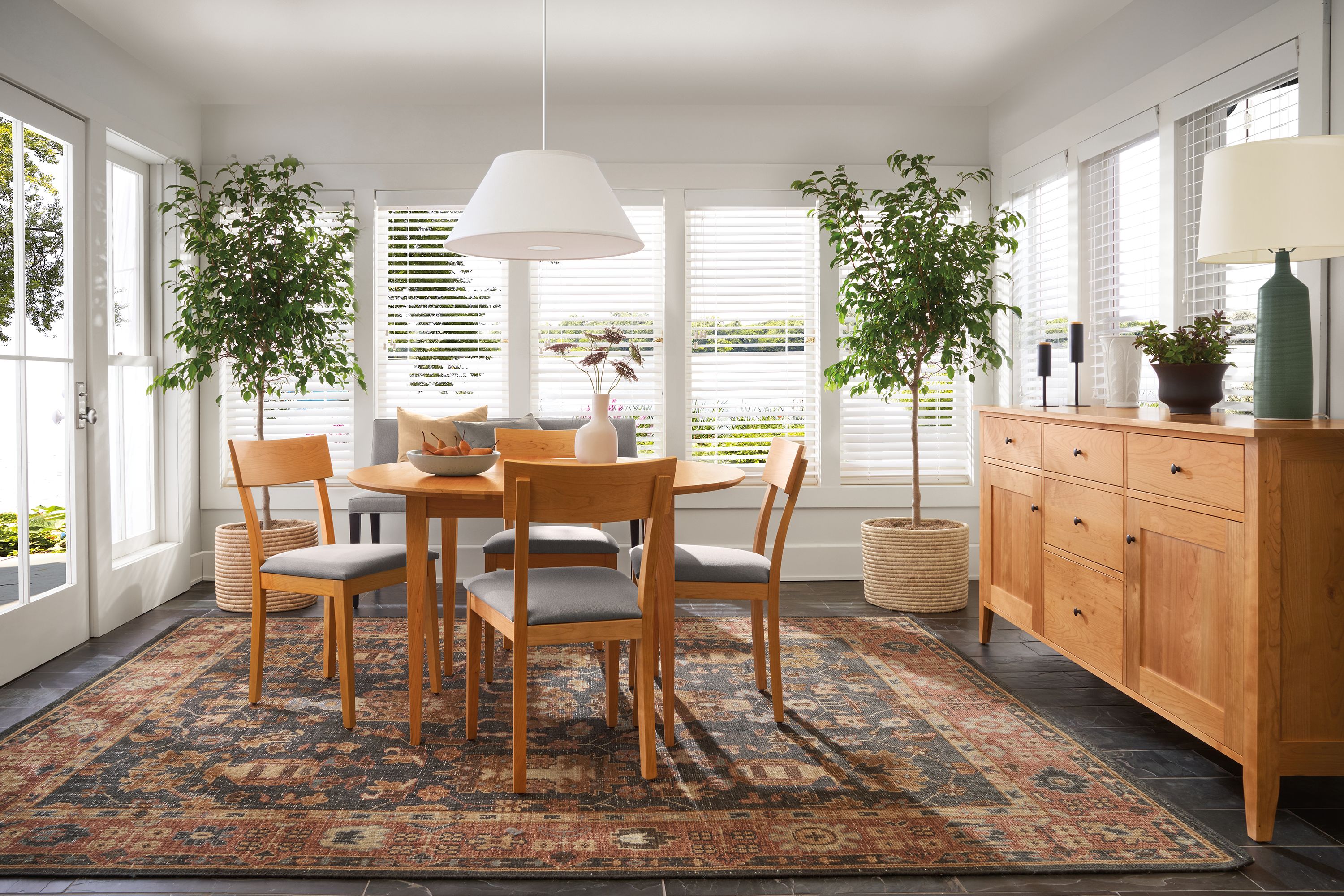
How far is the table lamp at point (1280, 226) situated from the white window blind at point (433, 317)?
378 cm

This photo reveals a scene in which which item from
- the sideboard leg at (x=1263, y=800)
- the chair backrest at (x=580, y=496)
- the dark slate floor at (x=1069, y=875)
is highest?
the chair backrest at (x=580, y=496)

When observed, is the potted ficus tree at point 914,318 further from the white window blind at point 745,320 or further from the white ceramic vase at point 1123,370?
the white ceramic vase at point 1123,370

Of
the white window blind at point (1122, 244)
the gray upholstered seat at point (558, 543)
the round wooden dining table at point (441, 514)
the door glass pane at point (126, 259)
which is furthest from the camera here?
the door glass pane at point (126, 259)

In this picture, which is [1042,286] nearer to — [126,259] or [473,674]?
[473,674]

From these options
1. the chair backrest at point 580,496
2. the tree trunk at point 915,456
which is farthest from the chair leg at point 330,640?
the tree trunk at point 915,456

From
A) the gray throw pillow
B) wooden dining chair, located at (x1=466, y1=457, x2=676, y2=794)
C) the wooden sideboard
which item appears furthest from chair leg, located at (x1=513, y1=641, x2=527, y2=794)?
the gray throw pillow

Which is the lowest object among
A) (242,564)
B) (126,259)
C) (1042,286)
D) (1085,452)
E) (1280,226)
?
(242,564)

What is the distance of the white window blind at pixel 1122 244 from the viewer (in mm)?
3717

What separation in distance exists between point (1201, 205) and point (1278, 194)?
0.87 metres

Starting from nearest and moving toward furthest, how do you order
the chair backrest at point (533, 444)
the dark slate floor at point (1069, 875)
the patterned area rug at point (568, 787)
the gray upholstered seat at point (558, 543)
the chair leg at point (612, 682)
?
the dark slate floor at point (1069, 875), the patterned area rug at point (568, 787), the chair leg at point (612, 682), the gray upholstered seat at point (558, 543), the chair backrest at point (533, 444)

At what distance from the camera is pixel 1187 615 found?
245cm

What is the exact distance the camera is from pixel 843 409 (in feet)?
17.6

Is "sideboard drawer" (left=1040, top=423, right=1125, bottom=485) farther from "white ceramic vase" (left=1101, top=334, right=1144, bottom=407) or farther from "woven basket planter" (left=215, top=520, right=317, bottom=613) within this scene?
"woven basket planter" (left=215, top=520, right=317, bottom=613)

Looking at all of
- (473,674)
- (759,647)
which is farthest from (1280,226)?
(473,674)
